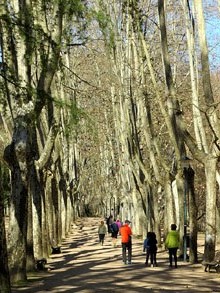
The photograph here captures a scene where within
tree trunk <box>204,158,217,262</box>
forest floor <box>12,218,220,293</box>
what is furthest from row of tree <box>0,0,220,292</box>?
forest floor <box>12,218,220,293</box>

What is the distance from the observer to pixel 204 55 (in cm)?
1753

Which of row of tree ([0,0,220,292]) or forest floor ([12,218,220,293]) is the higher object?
row of tree ([0,0,220,292])

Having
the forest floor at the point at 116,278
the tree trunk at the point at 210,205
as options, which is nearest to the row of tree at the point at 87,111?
the tree trunk at the point at 210,205

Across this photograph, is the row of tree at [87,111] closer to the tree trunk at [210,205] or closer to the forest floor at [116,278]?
the tree trunk at [210,205]

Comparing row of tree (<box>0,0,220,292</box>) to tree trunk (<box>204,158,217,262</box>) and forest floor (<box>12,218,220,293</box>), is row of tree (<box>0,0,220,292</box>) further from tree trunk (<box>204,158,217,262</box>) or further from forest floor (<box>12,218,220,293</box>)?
forest floor (<box>12,218,220,293</box>)

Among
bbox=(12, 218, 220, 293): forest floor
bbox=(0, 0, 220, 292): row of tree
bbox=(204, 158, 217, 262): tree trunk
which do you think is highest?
bbox=(0, 0, 220, 292): row of tree

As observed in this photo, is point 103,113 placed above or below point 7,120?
above

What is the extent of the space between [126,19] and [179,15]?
318cm

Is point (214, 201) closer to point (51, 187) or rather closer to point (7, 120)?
point (7, 120)

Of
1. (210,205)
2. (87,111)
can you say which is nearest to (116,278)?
(210,205)

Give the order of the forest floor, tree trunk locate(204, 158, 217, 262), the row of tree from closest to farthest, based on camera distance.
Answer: the row of tree, the forest floor, tree trunk locate(204, 158, 217, 262)

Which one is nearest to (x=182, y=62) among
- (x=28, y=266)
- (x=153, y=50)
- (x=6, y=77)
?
(x=153, y=50)

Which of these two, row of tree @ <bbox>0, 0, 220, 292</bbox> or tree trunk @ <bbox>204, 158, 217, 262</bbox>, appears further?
tree trunk @ <bbox>204, 158, 217, 262</bbox>

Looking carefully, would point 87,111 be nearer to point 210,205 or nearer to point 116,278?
point 210,205
